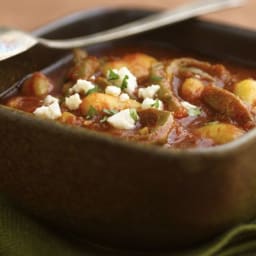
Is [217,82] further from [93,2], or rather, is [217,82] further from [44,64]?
[93,2]

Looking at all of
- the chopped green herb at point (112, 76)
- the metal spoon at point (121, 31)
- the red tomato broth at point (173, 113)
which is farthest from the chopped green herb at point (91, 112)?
the metal spoon at point (121, 31)

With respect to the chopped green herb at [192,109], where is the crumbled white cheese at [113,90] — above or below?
above

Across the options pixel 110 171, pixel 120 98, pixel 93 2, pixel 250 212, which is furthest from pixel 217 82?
pixel 93 2

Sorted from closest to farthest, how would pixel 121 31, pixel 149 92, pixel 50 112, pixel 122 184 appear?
1. pixel 122 184
2. pixel 50 112
3. pixel 149 92
4. pixel 121 31

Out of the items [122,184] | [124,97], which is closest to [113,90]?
[124,97]

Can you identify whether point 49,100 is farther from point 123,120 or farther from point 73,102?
Answer: point 123,120

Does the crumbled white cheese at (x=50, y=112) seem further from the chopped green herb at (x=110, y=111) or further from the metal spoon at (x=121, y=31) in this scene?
the metal spoon at (x=121, y=31)
